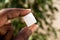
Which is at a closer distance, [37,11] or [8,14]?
[8,14]

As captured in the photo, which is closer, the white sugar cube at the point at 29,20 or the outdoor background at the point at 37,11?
the white sugar cube at the point at 29,20

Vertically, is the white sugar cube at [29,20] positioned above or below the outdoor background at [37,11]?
above

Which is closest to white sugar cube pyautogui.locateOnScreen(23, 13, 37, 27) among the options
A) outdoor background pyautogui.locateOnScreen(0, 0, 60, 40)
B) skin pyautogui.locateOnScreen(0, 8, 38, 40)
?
skin pyautogui.locateOnScreen(0, 8, 38, 40)

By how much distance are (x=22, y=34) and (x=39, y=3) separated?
83 centimetres

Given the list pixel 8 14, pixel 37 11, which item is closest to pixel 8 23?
pixel 8 14

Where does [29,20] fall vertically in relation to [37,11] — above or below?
above

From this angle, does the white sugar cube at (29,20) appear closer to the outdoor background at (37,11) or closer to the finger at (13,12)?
the finger at (13,12)

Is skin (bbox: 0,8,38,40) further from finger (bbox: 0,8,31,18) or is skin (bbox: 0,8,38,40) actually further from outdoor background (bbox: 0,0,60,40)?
outdoor background (bbox: 0,0,60,40)

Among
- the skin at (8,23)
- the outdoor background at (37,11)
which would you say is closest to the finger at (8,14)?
the skin at (8,23)

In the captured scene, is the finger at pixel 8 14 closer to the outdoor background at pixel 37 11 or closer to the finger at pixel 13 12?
the finger at pixel 13 12

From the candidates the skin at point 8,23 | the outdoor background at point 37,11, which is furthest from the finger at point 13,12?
the outdoor background at point 37,11

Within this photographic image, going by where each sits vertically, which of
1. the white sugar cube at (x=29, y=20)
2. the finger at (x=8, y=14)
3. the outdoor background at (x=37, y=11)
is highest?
the finger at (x=8, y=14)

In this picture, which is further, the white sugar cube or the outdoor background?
the outdoor background

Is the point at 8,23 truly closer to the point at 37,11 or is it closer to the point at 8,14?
the point at 8,14
